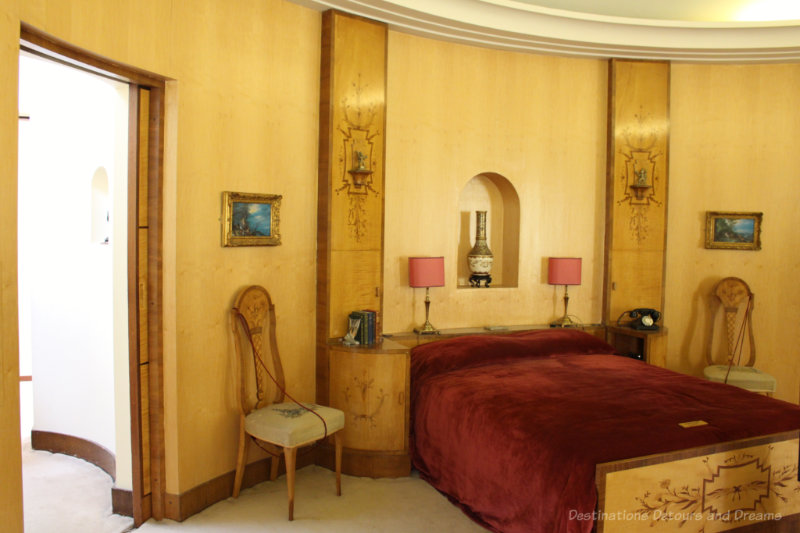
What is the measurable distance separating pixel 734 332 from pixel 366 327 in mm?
3350

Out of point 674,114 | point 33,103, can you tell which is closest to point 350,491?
point 33,103

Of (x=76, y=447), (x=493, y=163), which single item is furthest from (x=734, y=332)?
(x=76, y=447)

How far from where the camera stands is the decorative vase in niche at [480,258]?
16.7ft

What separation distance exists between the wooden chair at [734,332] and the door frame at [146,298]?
164 inches

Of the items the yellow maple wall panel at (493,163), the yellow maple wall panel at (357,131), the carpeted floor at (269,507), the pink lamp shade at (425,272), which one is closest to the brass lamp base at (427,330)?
the yellow maple wall panel at (493,163)

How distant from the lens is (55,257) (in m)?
4.17

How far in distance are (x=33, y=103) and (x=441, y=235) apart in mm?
3063

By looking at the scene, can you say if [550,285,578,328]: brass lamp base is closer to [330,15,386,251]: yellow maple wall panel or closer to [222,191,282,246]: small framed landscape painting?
[330,15,386,251]: yellow maple wall panel

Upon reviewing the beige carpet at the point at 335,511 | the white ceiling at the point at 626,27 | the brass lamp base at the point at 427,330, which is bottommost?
the beige carpet at the point at 335,511

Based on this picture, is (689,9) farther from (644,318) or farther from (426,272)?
(426,272)

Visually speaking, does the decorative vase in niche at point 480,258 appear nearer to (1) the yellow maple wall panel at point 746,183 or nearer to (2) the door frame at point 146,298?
(1) the yellow maple wall panel at point 746,183

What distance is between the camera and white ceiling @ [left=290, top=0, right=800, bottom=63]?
14.8 ft

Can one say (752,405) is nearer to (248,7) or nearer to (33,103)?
(248,7)

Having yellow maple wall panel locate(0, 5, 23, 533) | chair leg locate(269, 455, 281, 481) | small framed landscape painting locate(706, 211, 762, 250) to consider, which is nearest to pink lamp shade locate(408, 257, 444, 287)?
chair leg locate(269, 455, 281, 481)
